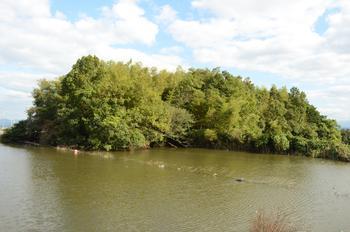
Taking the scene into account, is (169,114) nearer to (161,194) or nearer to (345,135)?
(345,135)

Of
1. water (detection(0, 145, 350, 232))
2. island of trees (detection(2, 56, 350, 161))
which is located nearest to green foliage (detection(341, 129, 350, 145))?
island of trees (detection(2, 56, 350, 161))

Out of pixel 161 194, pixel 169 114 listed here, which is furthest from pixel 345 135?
pixel 161 194

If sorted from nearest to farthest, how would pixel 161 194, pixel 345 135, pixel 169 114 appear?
pixel 161 194 < pixel 169 114 < pixel 345 135

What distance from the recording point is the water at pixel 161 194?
54.1ft

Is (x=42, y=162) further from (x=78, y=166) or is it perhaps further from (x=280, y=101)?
(x=280, y=101)

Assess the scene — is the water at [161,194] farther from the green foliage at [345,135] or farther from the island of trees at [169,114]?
the green foliage at [345,135]

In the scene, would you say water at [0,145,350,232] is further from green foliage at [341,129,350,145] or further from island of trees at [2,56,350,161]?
green foliage at [341,129,350,145]

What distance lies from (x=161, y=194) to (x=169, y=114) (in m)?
27.3

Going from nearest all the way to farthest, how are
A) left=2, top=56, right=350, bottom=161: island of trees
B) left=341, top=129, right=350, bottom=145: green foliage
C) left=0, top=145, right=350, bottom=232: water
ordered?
left=0, top=145, right=350, bottom=232: water, left=2, top=56, right=350, bottom=161: island of trees, left=341, top=129, right=350, bottom=145: green foliage

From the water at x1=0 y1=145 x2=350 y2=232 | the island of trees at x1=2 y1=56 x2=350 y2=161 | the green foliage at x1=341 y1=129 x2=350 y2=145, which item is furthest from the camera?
the green foliage at x1=341 y1=129 x2=350 y2=145

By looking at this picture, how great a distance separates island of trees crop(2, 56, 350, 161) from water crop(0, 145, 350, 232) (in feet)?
27.2

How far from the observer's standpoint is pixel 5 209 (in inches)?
689

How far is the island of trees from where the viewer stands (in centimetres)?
4378

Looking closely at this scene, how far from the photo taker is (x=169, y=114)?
48.5 meters
